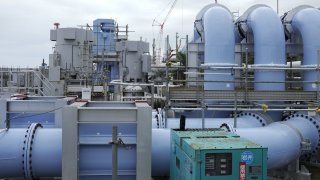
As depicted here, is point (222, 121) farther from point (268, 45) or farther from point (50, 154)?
point (50, 154)

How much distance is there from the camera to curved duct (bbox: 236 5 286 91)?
9.95m

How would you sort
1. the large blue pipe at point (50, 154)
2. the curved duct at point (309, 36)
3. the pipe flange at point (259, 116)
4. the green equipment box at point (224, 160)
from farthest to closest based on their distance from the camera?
1. the curved duct at point (309, 36)
2. the pipe flange at point (259, 116)
3. the large blue pipe at point (50, 154)
4. the green equipment box at point (224, 160)

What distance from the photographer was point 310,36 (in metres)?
10.2

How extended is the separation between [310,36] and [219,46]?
252 centimetres

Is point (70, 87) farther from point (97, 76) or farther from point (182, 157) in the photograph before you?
point (182, 157)

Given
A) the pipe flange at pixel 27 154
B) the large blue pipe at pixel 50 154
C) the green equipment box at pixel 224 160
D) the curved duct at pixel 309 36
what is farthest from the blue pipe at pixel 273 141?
the curved duct at pixel 309 36

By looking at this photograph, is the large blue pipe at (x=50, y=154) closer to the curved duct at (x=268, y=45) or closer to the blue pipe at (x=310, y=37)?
the curved duct at (x=268, y=45)

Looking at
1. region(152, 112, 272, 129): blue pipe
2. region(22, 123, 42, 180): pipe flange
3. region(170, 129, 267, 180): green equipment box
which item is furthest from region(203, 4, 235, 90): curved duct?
region(22, 123, 42, 180): pipe flange

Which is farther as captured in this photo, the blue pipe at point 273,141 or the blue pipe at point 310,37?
the blue pipe at point 310,37

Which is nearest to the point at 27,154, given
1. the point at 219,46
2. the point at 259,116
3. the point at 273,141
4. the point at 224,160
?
the point at 224,160

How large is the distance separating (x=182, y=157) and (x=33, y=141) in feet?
7.72

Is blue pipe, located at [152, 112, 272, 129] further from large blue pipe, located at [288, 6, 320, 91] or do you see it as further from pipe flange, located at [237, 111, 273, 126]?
large blue pipe, located at [288, 6, 320, 91]

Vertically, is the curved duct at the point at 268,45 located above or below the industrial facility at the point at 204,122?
above

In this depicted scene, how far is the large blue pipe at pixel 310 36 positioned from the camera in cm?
1012
